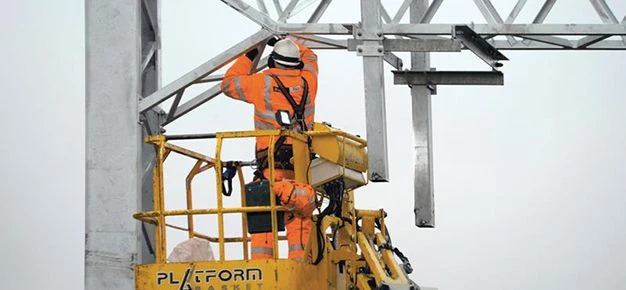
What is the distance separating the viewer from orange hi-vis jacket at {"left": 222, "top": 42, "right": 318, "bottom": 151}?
17.8m

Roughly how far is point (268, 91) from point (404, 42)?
153cm

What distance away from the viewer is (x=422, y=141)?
20.5m

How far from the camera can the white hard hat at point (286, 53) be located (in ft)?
59.3

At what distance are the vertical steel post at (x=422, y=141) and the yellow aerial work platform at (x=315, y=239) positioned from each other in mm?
2183

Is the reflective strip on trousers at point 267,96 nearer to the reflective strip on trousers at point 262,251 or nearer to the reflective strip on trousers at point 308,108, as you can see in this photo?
the reflective strip on trousers at point 308,108

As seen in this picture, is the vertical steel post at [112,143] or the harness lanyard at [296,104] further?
the vertical steel post at [112,143]

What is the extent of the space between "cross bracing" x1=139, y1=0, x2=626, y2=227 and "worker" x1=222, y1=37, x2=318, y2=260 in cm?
31

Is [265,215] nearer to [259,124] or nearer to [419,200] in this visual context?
[259,124]

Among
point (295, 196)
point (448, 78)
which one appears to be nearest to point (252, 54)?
point (448, 78)

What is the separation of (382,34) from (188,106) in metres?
2.98

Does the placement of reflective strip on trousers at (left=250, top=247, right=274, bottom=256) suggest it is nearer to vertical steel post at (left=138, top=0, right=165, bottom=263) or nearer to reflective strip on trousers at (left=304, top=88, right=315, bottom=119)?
reflective strip on trousers at (left=304, top=88, right=315, bottom=119)

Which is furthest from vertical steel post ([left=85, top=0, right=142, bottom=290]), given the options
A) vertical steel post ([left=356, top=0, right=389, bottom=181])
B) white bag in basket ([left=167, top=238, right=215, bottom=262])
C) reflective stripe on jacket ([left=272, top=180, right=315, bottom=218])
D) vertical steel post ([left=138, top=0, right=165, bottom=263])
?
vertical steel post ([left=356, top=0, right=389, bottom=181])

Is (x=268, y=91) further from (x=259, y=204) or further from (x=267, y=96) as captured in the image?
(x=259, y=204)

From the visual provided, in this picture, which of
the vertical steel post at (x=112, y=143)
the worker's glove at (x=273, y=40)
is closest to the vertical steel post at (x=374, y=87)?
the worker's glove at (x=273, y=40)
